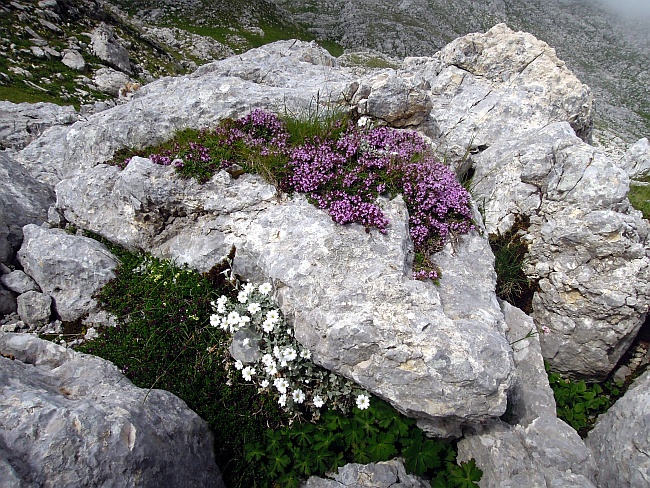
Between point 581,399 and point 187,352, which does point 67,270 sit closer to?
point 187,352

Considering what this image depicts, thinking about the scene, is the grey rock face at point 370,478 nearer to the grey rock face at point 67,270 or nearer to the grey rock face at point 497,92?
the grey rock face at point 67,270

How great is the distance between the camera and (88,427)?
3844 millimetres

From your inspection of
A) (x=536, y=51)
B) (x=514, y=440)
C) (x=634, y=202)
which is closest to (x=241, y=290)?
(x=514, y=440)

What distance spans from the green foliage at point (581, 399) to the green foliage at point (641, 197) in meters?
5.74

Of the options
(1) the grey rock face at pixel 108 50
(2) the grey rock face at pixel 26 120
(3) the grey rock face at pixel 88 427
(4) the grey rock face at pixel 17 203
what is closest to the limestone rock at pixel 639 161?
(3) the grey rock face at pixel 88 427

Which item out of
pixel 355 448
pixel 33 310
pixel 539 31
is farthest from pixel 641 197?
pixel 539 31

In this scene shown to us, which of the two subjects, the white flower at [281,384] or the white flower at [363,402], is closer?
the white flower at [281,384]

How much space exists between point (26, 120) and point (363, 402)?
44.0 feet

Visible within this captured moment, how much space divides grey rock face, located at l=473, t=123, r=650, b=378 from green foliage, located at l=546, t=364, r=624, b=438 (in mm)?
333

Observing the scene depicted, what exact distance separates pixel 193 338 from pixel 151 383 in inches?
33.2

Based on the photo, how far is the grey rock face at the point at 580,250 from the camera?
7047 mm

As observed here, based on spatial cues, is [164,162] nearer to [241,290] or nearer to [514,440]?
[241,290]

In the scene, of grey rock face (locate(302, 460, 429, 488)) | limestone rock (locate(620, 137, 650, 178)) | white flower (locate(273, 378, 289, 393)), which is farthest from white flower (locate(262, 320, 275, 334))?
limestone rock (locate(620, 137, 650, 178))

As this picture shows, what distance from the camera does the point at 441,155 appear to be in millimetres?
9273
